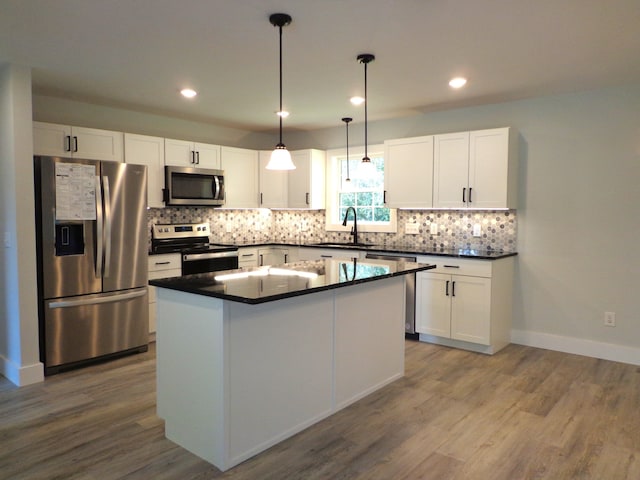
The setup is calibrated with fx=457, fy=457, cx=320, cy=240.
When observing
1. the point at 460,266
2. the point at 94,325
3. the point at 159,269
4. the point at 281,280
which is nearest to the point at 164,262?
the point at 159,269

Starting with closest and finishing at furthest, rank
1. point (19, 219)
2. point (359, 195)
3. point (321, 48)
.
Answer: point (321, 48) → point (19, 219) → point (359, 195)

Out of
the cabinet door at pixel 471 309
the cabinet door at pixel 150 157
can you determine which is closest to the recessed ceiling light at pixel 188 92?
the cabinet door at pixel 150 157

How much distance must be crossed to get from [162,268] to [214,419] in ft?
8.39

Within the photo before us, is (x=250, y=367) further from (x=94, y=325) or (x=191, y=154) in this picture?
(x=191, y=154)

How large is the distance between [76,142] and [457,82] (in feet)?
11.1

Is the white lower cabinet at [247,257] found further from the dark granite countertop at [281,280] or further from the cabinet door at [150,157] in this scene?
the dark granite countertop at [281,280]

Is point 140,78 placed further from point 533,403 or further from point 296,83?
point 533,403

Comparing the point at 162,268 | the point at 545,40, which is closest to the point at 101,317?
the point at 162,268

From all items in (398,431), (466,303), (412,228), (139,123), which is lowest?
(398,431)

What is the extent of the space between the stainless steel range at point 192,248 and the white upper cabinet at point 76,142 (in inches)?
36.1

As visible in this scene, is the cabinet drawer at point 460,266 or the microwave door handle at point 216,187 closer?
the cabinet drawer at point 460,266

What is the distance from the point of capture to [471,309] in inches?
165

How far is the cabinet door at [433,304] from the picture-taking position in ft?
14.3

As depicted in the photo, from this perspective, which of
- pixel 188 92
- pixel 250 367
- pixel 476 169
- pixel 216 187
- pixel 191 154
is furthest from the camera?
pixel 216 187
